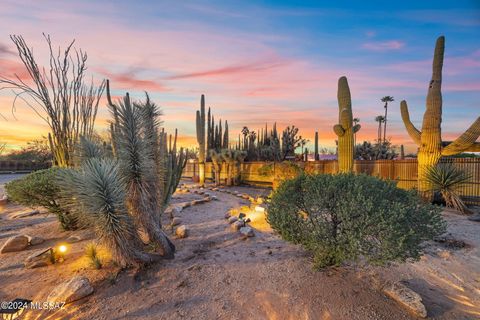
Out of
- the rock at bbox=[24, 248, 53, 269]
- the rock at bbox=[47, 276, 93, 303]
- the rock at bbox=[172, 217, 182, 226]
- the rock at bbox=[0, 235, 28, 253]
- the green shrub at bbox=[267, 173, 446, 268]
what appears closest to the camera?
the green shrub at bbox=[267, 173, 446, 268]

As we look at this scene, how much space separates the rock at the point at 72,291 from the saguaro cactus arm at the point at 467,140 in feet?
36.7

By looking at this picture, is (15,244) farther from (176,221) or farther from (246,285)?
(246,285)

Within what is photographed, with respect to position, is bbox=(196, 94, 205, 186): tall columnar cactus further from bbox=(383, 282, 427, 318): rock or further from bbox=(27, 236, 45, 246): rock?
bbox=(383, 282, 427, 318): rock

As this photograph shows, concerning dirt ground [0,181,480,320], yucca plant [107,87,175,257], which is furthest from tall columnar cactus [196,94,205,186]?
yucca plant [107,87,175,257]

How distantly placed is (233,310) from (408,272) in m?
2.89

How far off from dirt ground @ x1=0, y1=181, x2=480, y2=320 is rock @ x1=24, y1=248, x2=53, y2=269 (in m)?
0.11

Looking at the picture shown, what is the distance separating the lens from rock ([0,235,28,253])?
4.67m

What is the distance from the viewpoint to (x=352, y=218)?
2949mm

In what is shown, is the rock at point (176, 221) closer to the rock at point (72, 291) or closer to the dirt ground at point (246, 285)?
the dirt ground at point (246, 285)

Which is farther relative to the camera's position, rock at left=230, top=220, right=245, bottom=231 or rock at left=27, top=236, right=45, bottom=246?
rock at left=230, top=220, right=245, bottom=231

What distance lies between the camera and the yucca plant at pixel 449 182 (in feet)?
26.1

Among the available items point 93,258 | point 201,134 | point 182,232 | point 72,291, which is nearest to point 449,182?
point 182,232

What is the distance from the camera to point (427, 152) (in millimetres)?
9211

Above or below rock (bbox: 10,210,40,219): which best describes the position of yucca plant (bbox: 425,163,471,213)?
above
